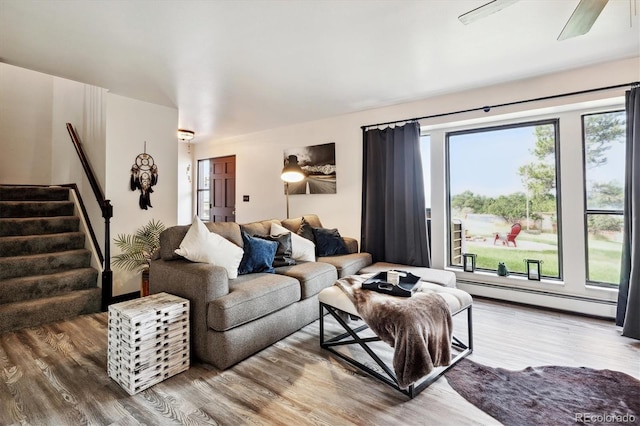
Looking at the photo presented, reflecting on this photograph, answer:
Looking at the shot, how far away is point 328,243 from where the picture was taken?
3.87 m

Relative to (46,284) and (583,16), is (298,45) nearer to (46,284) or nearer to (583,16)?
(583,16)

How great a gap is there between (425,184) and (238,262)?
2.66 meters

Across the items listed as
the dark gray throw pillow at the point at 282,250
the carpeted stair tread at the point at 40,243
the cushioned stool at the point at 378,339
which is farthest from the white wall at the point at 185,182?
the cushioned stool at the point at 378,339

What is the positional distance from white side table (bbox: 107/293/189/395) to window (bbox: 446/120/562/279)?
332 centimetres

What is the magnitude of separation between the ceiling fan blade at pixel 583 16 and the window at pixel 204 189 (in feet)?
20.1

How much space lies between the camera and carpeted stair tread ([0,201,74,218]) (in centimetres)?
378

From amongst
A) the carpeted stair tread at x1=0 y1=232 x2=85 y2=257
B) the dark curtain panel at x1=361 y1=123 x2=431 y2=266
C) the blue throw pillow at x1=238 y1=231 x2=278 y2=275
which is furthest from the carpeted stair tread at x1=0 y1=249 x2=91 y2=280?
the dark curtain panel at x1=361 y1=123 x2=431 y2=266

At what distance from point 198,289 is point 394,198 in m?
2.63

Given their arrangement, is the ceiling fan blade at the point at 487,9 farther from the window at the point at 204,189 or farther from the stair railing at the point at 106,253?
the window at the point at 204,189

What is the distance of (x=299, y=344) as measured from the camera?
100 inches

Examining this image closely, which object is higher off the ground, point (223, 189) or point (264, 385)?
point (223, 189)

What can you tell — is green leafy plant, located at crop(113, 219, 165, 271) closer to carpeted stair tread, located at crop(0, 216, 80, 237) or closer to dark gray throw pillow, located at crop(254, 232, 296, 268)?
carpeted stair tread, located at crop(0, 216, 80, 237)

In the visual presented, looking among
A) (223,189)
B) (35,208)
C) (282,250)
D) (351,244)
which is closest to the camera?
(282,250)

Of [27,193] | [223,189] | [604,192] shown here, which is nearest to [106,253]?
[27,193]
